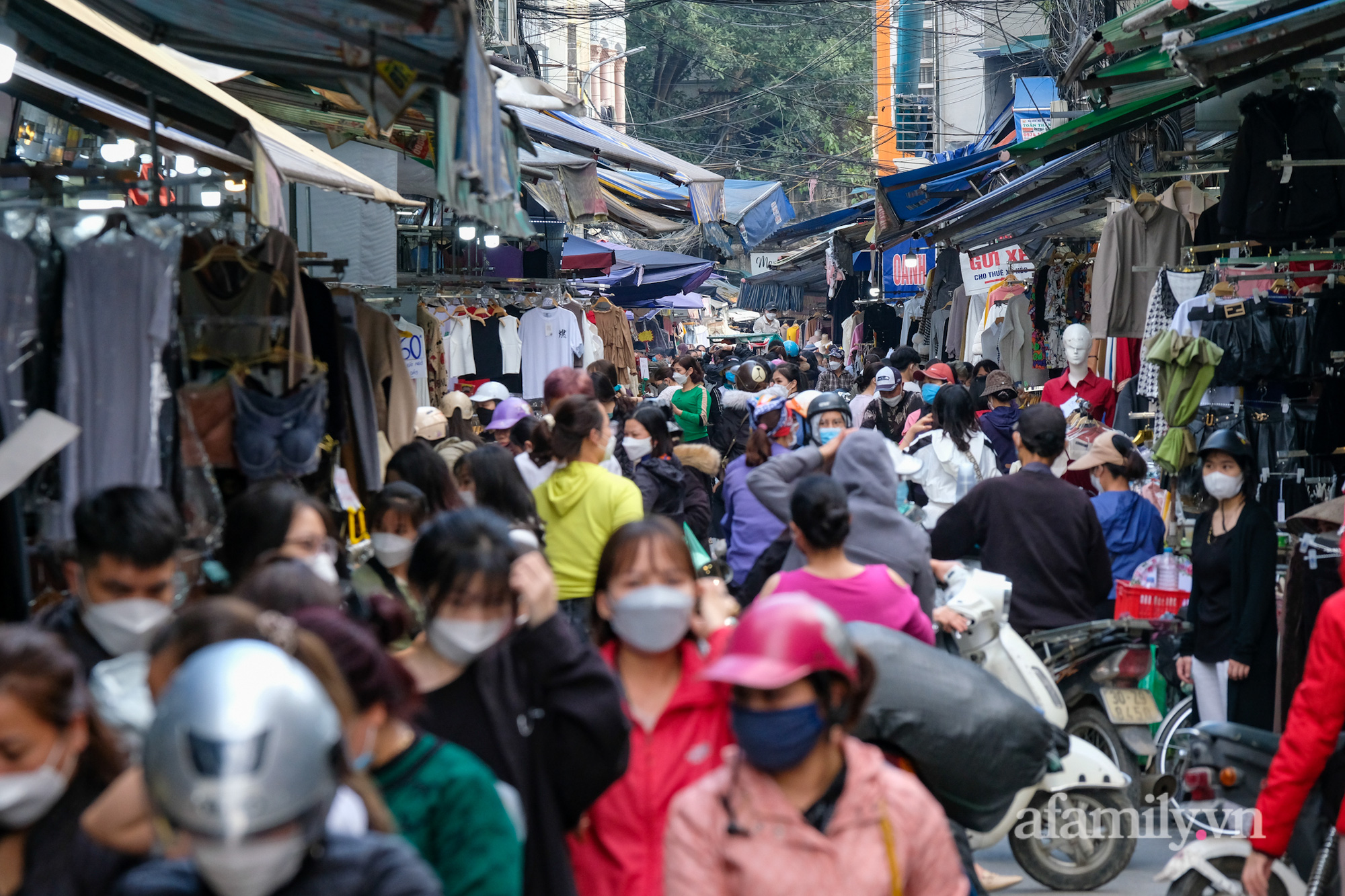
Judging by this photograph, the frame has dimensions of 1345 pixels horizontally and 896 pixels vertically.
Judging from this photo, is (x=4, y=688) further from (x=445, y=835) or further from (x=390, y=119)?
(x=390, y=119)

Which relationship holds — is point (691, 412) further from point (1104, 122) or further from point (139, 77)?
point (139, 77)

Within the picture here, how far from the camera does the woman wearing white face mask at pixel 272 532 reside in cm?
397

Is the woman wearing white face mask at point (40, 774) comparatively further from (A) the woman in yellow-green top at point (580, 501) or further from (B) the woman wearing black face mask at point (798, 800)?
(A) the woman in yellow-green top at point (580, 501)

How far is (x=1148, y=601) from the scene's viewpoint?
25.1 ft

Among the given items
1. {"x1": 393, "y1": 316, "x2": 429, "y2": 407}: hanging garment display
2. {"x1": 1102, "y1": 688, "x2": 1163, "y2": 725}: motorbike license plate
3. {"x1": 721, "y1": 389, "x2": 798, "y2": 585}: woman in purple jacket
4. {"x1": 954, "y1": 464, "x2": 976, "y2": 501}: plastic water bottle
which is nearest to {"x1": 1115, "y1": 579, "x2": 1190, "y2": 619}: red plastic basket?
{"x1": 1102, "y1": 688, "x2": 1163, "y2": 725}: motorbike license plate

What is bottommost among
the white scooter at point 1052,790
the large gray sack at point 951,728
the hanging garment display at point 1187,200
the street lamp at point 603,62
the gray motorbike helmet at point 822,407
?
the white scooter at point 1052,790

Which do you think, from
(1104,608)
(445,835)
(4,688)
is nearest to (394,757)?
(445,835)

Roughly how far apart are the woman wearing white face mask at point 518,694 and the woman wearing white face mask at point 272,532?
0.86 metres

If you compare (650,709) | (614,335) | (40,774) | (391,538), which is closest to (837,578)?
(650,709)

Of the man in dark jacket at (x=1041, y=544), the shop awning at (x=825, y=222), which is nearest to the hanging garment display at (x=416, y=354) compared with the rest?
the man in dark jacket at (x=1041, y=544)

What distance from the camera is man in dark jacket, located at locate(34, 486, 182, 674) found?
333 centimetres

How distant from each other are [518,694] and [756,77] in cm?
4545

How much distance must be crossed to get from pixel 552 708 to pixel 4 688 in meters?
1.22

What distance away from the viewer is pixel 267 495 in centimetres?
408
